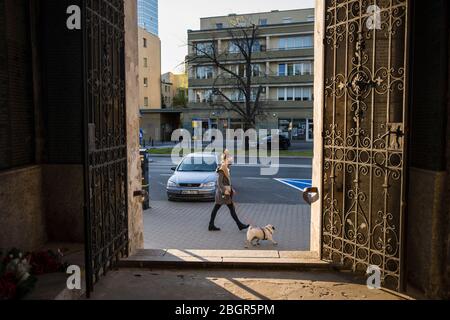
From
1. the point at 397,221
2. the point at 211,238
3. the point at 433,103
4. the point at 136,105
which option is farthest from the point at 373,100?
the point at 211,238

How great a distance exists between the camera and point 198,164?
616 inches

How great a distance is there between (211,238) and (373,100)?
215 inches

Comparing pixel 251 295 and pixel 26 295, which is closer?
pixel 26 295

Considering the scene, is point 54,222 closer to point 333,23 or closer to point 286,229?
point 333,23

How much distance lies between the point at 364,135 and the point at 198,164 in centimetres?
1058

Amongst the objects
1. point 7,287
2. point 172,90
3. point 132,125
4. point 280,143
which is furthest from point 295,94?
point 7,287

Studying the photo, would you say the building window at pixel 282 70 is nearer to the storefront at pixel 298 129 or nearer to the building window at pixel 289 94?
the building window at pixel 289 94

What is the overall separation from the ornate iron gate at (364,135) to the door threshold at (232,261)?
293mm

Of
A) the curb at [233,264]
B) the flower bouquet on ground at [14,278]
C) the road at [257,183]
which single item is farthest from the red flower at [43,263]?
the road at [257,183]

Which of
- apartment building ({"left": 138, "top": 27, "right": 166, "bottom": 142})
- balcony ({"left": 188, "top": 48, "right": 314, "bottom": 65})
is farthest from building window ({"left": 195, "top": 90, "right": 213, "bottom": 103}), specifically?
apartment building ({"left": 138, "top": 27, "right": 166, "bottom": 142})

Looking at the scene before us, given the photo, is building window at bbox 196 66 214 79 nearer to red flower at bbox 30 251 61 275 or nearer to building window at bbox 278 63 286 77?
building window at bbox 278 63 286 77

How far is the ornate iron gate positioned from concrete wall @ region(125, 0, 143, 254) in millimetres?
2946

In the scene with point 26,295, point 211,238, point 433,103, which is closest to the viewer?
point 26,295

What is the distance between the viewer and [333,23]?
18.8ft
